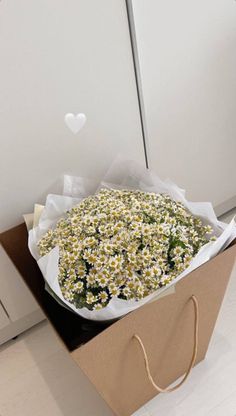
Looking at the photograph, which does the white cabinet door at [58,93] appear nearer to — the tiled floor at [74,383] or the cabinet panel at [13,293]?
the cabinet panel at [13,293]

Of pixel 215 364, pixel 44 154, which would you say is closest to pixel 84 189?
pixel 44 154

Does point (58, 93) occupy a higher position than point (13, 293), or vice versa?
point (58, 93)

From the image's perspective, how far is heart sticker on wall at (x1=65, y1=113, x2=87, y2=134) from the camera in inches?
30.0

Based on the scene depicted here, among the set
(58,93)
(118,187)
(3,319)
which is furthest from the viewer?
(3,319)

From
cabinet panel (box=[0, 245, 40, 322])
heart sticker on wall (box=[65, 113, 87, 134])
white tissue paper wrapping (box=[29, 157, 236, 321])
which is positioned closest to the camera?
white tissue paper wrapping (box=[29, 157, 236, 321])

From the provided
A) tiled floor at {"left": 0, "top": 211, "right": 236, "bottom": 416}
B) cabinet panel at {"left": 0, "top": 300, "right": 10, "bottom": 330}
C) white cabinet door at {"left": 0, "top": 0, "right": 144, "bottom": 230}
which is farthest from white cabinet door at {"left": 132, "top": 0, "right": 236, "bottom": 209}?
cabinet panel at {"left": 0, "top": 300, "right": 10, "bottom": 330}

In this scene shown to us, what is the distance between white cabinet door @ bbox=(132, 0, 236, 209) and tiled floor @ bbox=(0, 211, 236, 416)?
0.33 meters

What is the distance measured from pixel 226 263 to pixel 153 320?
0.15 m

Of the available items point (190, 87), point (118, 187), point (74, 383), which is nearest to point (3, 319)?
point (74, 383)

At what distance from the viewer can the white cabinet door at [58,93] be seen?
2.15 ft

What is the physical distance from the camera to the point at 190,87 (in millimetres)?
886

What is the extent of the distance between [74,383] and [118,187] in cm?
44

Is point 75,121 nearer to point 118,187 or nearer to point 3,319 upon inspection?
point 118,187

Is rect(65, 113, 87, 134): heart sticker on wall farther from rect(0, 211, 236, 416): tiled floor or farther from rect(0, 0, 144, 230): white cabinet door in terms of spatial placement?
rect(0, 211, 236, 416): tiled floor
